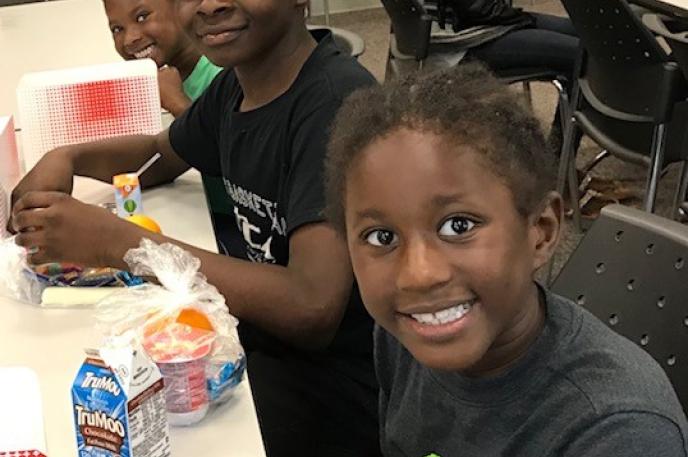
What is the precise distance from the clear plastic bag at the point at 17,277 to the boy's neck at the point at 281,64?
392 millimetres

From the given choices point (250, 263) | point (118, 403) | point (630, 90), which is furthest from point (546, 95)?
point (118, 403)

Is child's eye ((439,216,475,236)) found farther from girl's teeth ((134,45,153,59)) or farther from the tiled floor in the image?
girl's teeth ((134,45,153,59))

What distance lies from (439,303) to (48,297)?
598 millimetres

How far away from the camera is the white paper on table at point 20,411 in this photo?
951 mm

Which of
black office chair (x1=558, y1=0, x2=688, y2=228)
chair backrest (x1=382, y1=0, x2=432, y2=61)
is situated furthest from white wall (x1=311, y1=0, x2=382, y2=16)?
black office chair (x1=558, y1=0, x2=688, y2=228)

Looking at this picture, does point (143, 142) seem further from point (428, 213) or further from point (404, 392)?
point (428, 213)

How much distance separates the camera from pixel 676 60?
6.70ft

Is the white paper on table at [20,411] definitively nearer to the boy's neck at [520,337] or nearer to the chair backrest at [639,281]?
the boy's neck at [520,337]

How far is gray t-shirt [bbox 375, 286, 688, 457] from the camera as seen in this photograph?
819mm

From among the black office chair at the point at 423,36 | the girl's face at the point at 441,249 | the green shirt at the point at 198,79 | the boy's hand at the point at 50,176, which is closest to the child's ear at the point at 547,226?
the girl's face at the point at 441,249

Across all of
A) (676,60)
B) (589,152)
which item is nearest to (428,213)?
(676,60)

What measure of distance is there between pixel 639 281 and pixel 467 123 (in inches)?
13.7

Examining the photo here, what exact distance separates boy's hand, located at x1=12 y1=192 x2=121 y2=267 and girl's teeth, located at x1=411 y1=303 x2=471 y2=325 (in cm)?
50

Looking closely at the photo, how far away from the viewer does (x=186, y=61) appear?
6.59ft
